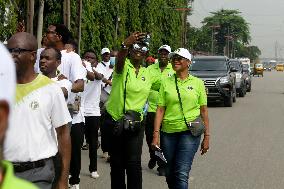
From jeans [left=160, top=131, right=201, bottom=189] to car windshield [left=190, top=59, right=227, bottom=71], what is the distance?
16462 mm

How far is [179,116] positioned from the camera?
6008 millimetres

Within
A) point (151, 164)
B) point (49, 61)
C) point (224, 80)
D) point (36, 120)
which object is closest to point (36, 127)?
point (36, 120)

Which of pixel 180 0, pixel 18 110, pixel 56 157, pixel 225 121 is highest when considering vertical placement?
pixel 180 0

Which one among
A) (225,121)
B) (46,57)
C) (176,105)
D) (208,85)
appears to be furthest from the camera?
(208,85)

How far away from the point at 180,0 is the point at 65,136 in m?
45.3

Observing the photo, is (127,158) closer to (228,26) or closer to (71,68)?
(71,68)

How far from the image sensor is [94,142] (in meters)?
8.23

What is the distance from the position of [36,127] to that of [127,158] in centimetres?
233

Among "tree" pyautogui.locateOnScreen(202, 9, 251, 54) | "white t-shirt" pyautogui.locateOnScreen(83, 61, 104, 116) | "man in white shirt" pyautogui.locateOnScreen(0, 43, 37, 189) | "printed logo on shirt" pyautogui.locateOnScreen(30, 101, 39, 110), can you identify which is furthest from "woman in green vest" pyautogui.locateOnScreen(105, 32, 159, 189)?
"tree" pyautogui.locateOnScreen(202, 9, 251, 54)

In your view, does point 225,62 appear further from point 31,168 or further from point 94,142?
point 31,168

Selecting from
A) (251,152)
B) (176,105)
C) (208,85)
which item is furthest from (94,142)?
(208,85)

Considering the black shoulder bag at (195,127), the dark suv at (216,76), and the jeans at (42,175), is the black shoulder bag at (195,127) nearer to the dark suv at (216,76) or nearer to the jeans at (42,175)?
the jeans at (42,175)

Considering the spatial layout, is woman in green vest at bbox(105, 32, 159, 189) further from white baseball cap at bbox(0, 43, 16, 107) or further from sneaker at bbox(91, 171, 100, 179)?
white baseball cap at bbox(0, 43, 16, 107)

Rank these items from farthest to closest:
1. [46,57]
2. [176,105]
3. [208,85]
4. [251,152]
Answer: [208,85] < [251,152] < [176,105] < [46,57]
